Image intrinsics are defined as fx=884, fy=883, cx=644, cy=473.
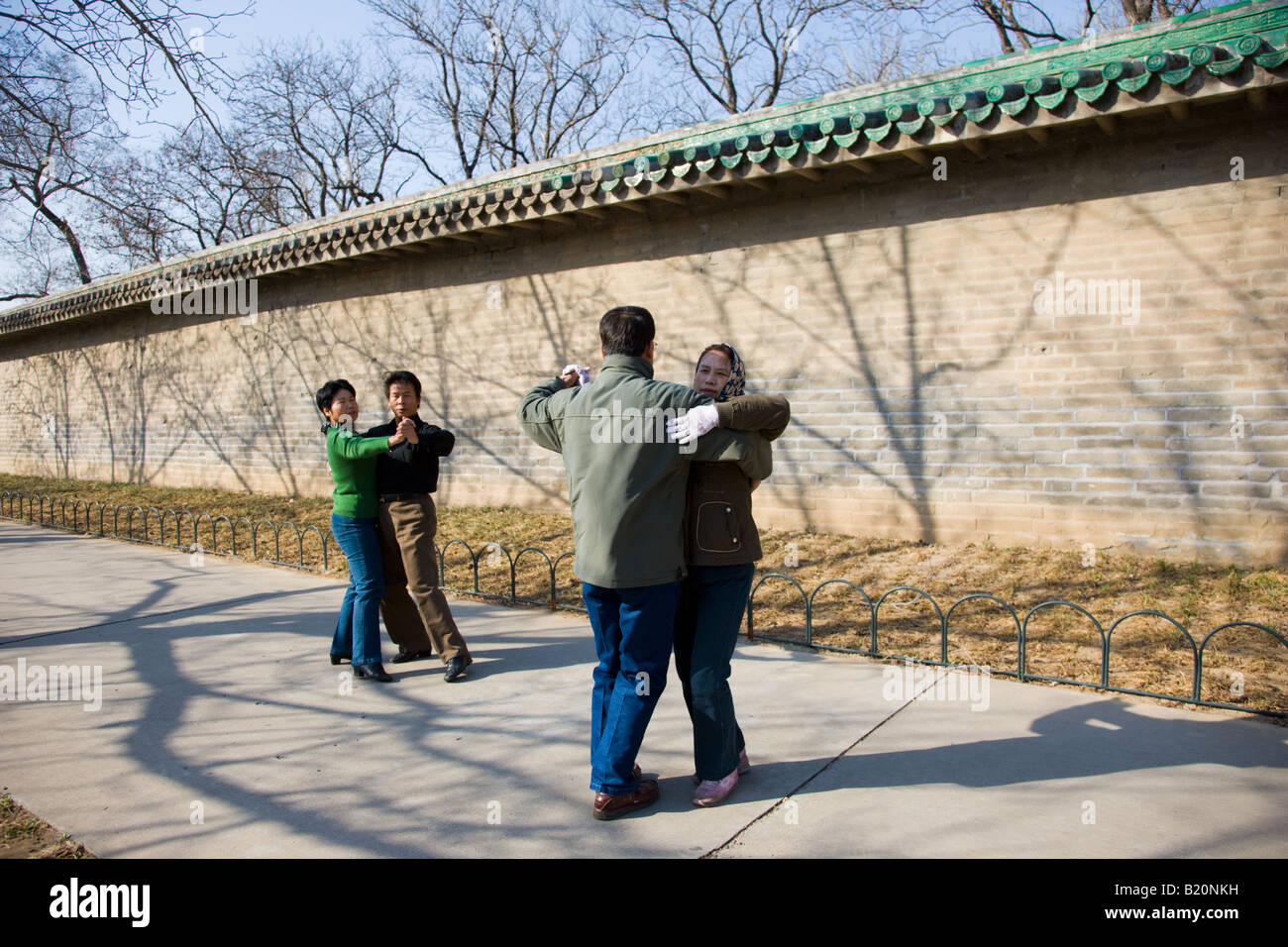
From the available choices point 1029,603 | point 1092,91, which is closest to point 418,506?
point 1029,603

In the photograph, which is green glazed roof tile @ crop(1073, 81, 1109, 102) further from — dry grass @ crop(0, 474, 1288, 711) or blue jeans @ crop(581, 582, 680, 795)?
blue jeans @ crop(581, 582, 680, 795)

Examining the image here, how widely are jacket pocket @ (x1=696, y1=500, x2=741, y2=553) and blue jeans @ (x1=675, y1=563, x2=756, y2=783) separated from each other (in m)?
0.09

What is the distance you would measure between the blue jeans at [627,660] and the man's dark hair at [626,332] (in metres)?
0.90

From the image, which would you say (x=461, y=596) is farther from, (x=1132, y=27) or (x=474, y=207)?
(x=1132, y=27)

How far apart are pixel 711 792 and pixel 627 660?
0.65 meters

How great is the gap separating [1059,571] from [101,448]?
18.5 m

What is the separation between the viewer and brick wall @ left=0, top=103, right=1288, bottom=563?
21.7 feet

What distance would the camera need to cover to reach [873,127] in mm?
7355

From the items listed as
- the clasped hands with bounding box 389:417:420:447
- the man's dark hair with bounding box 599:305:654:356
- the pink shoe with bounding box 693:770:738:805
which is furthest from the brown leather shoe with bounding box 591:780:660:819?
the clasped hands with bounding box 389:417:420:447

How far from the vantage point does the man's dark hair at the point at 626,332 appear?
337 centimetres

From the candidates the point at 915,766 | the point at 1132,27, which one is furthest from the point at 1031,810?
the point at 1132,27

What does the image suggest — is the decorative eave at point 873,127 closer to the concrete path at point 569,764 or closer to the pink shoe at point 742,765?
the concrete path at point 569,764

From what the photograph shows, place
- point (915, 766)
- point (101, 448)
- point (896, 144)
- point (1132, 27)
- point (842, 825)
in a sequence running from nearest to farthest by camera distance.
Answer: point (842, 825)
point (915, 766)
point (1132, 27)
point (896, 144)
point (101, 448)

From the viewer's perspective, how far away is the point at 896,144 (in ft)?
24.0
